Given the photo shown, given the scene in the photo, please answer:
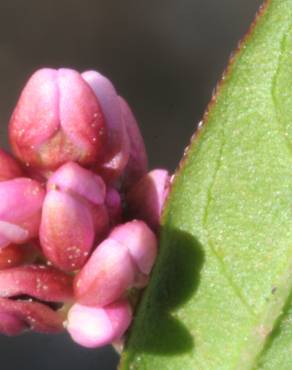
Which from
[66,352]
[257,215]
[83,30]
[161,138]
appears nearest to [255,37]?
[257,215]

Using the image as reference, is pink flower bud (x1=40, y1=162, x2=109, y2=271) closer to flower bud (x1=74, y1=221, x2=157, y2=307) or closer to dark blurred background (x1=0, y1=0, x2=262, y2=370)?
flower bud (x1=74, y1=221, x2=157, y2=307)

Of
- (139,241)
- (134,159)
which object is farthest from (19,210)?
(134,159)

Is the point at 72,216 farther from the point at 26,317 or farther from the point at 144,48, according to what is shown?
the point at 144,48

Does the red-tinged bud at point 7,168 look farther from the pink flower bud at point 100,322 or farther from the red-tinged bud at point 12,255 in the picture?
the pink flower bud at point 100,322

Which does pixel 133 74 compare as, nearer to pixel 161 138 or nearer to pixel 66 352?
pixel 161 138

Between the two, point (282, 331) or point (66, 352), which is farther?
point (66, 352)
